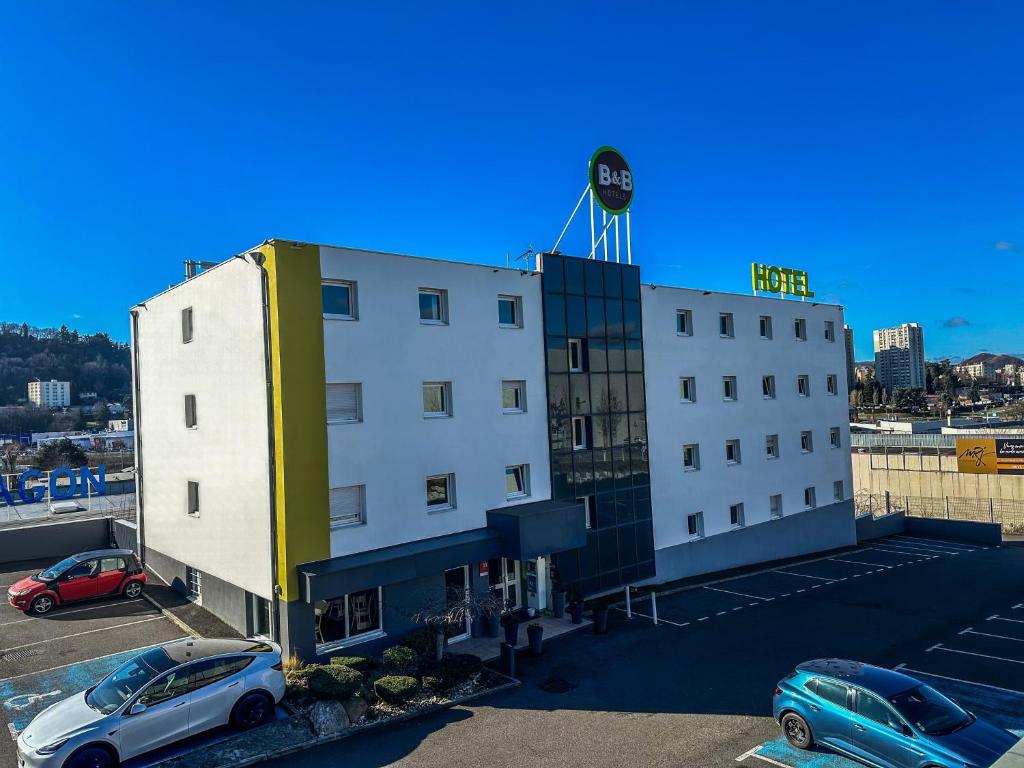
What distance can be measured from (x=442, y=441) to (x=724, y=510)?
649 inches

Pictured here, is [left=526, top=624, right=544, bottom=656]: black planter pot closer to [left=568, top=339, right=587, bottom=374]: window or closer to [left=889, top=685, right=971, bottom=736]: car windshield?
[left=889, top=685, right=971, bottom=736]: car windshield

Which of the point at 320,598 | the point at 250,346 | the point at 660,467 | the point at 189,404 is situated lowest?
the point at 320,598

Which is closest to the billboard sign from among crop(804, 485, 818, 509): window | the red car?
crop(804, 485, 818, 509): window

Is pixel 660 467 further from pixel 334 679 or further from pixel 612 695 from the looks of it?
pixel 334 679

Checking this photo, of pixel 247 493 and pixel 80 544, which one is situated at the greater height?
pixel 247 493

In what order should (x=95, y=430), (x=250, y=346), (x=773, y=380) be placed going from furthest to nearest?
(x=95, y=430), (x=773, y=380), (x=250, y=346)

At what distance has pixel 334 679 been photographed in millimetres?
14719

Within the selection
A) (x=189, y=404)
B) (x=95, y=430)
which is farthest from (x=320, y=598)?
(x=95, y=430)

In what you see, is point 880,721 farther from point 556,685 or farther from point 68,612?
point 68,612

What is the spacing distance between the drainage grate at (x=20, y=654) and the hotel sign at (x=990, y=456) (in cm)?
6655

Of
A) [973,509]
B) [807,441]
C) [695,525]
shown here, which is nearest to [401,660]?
[695,525]

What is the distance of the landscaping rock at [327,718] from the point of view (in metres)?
13.6

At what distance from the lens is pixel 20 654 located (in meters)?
17.6

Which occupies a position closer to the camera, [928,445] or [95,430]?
[928,445]
